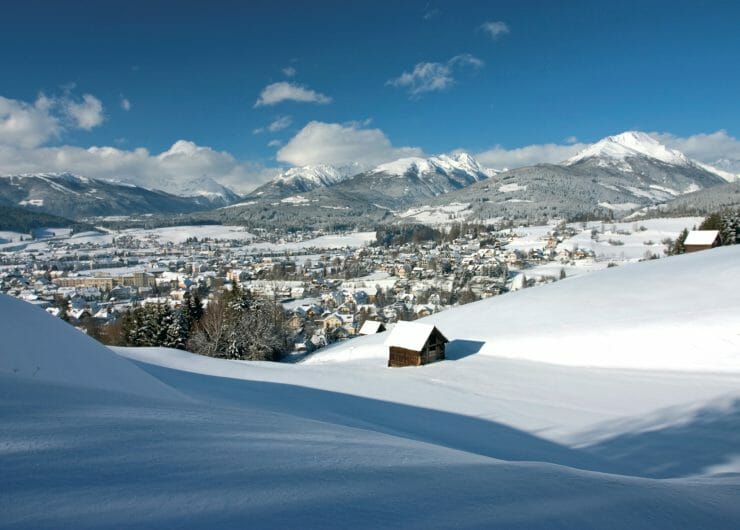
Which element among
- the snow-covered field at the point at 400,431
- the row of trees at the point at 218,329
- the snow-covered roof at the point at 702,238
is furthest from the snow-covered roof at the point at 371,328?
the snow-covered roof at the point at 702,238

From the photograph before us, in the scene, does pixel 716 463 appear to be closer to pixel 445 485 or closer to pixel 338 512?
pixel 445 485

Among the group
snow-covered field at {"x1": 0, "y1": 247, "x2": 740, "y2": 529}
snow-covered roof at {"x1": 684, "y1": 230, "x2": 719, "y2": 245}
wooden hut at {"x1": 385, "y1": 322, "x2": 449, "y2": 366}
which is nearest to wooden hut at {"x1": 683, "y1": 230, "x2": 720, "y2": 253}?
snow-covered roof at {"x1": 684, "y1": 230, "x2": 719, "y2": 245}

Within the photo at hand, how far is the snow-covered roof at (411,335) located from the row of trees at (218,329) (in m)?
10.3

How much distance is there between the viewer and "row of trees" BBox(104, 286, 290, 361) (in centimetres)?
2698

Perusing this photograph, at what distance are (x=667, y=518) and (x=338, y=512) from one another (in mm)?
2624

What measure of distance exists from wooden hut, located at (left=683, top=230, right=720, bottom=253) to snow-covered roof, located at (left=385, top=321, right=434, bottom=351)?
3296 centimetres

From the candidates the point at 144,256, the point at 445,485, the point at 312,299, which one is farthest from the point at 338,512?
the point at 144,256

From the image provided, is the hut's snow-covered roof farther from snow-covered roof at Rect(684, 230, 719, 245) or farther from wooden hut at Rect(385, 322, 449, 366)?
snow-covered roof at Rect(684, 230, 719, 245)

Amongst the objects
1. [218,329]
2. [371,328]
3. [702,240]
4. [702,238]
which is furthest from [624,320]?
[702,238]

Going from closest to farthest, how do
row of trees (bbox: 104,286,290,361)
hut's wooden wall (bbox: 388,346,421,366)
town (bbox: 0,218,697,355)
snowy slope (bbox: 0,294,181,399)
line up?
snowy slope (bbox: 0,294,181,399) < hut's wooden wall (bbox: 388,346,421,366) < row of trees (bbox: 104,286,290,361) < town (bbox: 0,218,697,355)

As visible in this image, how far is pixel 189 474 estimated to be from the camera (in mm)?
2932

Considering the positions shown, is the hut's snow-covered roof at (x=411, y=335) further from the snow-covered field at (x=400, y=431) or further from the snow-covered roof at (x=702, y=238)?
the snow-covered roof at (x=702, y=238)

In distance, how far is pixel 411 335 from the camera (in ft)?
65.8

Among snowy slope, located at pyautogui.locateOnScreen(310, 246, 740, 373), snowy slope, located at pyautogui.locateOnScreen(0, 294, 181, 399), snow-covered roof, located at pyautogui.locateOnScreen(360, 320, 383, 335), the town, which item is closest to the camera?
snowy slope, located at pyautogui.locateOnScreen(0, 294, 181, 399)
